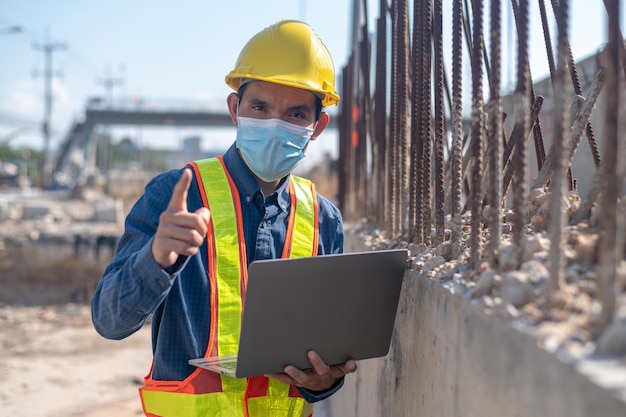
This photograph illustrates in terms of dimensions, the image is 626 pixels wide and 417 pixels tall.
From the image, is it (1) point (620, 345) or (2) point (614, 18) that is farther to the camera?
(2) point (614, 18)

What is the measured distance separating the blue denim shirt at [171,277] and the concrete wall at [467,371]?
341mm

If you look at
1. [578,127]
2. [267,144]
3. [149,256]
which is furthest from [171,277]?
[578,127]

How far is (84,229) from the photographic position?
12.2 metres

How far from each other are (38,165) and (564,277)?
3748 inches

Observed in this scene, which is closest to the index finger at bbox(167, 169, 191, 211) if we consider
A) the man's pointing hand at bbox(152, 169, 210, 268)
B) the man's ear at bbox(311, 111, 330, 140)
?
the man's pointing hand at bbox(152, 169, 210, 268)

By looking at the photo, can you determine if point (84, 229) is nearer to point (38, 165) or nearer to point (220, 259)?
point (220, 259)

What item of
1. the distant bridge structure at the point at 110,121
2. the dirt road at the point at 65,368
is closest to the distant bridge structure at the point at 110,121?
the distant bridge structure at the point at 110,121

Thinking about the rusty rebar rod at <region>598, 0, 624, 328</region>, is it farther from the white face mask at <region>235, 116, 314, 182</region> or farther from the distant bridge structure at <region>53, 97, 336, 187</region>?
the distant bridge structure at <region>53, 97, 336, 187</region>

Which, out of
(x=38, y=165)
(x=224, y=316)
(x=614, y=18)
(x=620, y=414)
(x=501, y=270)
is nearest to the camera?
Result: (x=620, y=414)

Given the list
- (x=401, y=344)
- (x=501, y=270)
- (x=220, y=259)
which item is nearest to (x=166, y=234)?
(x=220, y=259)

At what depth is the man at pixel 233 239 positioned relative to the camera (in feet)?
6.38

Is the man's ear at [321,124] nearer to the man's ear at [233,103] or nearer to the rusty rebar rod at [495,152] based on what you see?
the man's ear at [233,103]

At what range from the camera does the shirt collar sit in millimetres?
2408

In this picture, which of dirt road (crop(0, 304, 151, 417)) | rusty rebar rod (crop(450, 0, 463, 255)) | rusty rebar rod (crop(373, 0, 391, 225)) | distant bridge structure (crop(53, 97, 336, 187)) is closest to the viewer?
rusty rebar rod (crop(450, 0, 463, 255))
